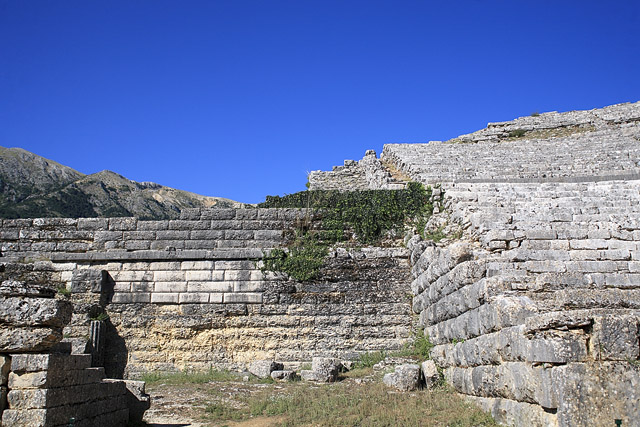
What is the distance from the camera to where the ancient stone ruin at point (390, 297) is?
5.25m

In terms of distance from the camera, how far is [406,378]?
28.0 ft

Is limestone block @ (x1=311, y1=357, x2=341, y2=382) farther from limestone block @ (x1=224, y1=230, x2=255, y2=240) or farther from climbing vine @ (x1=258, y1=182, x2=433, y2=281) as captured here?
limestone block @ (x1=224, y1=230, x2=255, y2=240)

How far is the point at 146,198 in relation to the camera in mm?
50062

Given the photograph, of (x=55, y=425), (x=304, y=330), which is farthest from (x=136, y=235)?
(x=55, y=425)

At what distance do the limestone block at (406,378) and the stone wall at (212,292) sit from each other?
2.60 m

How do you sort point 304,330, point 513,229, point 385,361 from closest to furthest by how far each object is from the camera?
point 513,229 < point 385,361 < point 304,330

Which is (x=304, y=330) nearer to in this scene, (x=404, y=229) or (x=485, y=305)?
(x=404, y=229)

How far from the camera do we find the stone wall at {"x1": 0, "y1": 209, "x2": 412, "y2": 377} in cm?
1152

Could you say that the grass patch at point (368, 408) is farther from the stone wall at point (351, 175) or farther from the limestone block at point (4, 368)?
the stone wall at point (351, 175)

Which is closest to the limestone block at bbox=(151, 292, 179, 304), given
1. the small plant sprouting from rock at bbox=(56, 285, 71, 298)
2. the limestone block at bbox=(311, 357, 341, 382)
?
the small plant sprouting from rock at bbox=(56, 285, 71, 298)

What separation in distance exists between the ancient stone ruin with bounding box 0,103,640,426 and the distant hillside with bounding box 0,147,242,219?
25.2 meters

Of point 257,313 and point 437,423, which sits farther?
point 257,313

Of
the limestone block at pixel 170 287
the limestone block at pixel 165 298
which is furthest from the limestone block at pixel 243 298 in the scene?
the limestone block at pixel 165 298

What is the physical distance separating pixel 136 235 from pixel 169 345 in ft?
8.39
